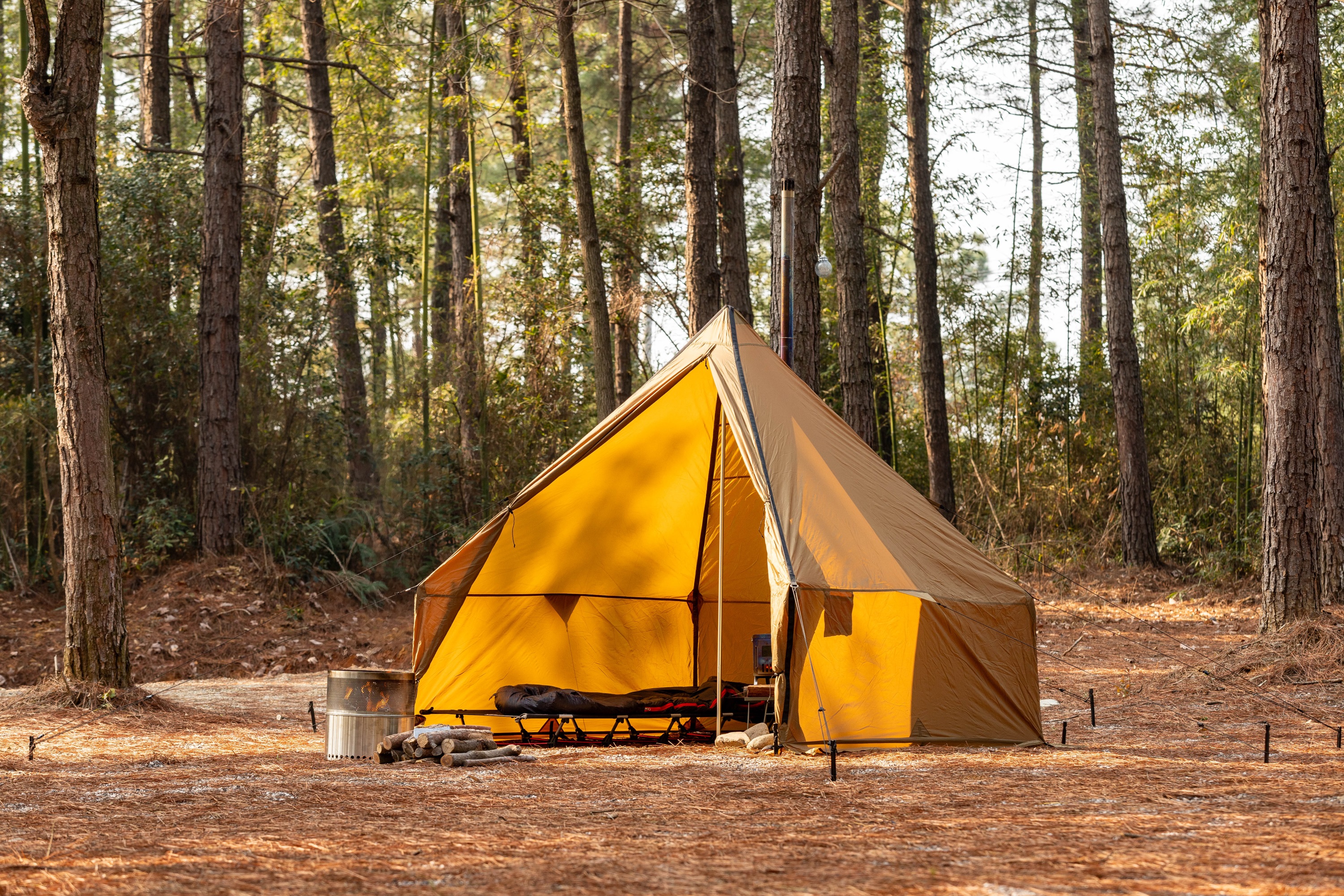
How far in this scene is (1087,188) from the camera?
1997cm

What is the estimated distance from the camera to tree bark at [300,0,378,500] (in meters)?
13.4

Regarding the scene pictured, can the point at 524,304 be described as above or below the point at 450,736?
above

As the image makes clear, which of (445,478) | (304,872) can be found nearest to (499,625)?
(304,872)

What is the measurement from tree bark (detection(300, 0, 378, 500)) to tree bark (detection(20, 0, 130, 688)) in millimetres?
6515

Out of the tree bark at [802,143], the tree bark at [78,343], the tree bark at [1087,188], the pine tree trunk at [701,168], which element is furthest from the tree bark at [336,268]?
the tree bark at [1087,188]

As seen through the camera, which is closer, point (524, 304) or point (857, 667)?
point (857, 667)

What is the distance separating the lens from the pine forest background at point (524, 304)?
11375mm

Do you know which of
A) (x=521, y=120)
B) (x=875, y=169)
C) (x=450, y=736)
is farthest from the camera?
(x=875, y=169)

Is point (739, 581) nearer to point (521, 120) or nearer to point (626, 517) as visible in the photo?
point (626, 517)

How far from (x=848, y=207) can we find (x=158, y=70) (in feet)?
26.0

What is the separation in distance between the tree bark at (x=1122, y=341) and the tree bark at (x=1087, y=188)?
171 inches

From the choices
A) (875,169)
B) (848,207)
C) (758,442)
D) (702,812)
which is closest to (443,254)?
(875,169)

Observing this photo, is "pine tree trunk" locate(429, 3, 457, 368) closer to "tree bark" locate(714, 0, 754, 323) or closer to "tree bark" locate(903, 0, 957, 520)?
"tree bark" locate(714, 0, 754, 323)

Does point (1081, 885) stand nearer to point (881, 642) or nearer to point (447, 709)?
point (881, 642)
